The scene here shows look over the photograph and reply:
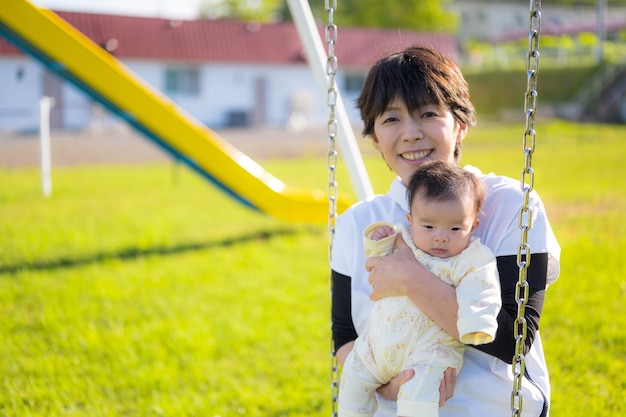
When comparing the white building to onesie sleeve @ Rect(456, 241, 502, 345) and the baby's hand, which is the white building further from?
onesie sleeve @ Rect(456, 241, 502, 345)

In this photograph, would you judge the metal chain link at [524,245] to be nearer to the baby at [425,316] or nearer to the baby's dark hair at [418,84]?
the baby at [425,316]

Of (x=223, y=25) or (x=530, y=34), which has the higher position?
(x=223, y=25)

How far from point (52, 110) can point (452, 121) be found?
924 inches

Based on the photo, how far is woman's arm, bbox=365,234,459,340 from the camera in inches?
62.7

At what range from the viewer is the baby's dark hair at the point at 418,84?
1.86 metres

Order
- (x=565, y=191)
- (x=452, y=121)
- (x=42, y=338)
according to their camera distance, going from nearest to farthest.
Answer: (x=452, y=121), (x=42, y=338), (x=565, y=191)

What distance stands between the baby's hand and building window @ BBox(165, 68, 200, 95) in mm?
24565

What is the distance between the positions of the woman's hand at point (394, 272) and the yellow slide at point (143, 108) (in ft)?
14.8

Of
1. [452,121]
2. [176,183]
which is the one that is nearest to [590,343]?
[452,121]

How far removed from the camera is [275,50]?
1024 inches

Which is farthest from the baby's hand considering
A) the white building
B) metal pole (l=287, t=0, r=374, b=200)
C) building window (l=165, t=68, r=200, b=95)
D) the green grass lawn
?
building window (l=165, t=68, r=200, b=95)

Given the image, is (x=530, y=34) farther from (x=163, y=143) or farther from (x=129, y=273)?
(x=163, y=143)

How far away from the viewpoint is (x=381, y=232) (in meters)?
1.78

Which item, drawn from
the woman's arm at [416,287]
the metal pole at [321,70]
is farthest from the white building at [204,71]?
the woman's arm at [416,287]
